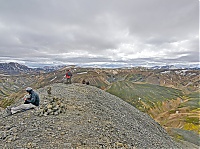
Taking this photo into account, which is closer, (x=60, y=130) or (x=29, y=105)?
(x=60, y=130)

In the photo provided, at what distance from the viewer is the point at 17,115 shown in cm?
1884

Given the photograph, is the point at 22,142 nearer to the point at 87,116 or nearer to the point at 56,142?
the point at 56,142

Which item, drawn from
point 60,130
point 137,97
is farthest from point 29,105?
point 137,97

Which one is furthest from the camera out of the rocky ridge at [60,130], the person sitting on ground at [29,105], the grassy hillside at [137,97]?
the grassy hillside at [137,97]

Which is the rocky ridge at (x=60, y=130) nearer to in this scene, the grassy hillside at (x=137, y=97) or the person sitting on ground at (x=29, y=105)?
the person sitting on ground at (x=29, y=105)

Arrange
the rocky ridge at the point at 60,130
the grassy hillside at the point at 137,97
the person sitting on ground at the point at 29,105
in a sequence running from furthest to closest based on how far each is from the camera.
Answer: the grassy hillside at the point at 137,97 < the person sitting on ground at the point at 29,105 < the rocky ridge at the point at 60,130

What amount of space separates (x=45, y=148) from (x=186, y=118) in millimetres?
110032

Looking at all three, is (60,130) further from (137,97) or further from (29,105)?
(137,97)

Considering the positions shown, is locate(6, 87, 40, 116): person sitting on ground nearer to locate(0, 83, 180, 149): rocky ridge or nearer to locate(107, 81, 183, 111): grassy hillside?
locate(0, 83, 180, 149): rocky ridge

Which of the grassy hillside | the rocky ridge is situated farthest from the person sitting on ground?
the grassy hillside

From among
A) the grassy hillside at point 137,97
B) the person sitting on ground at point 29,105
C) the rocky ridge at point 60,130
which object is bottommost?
the grassy hillside at point 137,97

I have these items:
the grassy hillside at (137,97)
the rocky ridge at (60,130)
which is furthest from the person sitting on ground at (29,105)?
the grassy hillside at (137,97)

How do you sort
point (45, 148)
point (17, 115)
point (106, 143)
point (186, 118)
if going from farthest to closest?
point (186, 118)
point (17, 115)
point (106, 143)
point (45, 148)

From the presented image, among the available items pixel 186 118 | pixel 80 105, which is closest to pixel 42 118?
pixel 80 105
